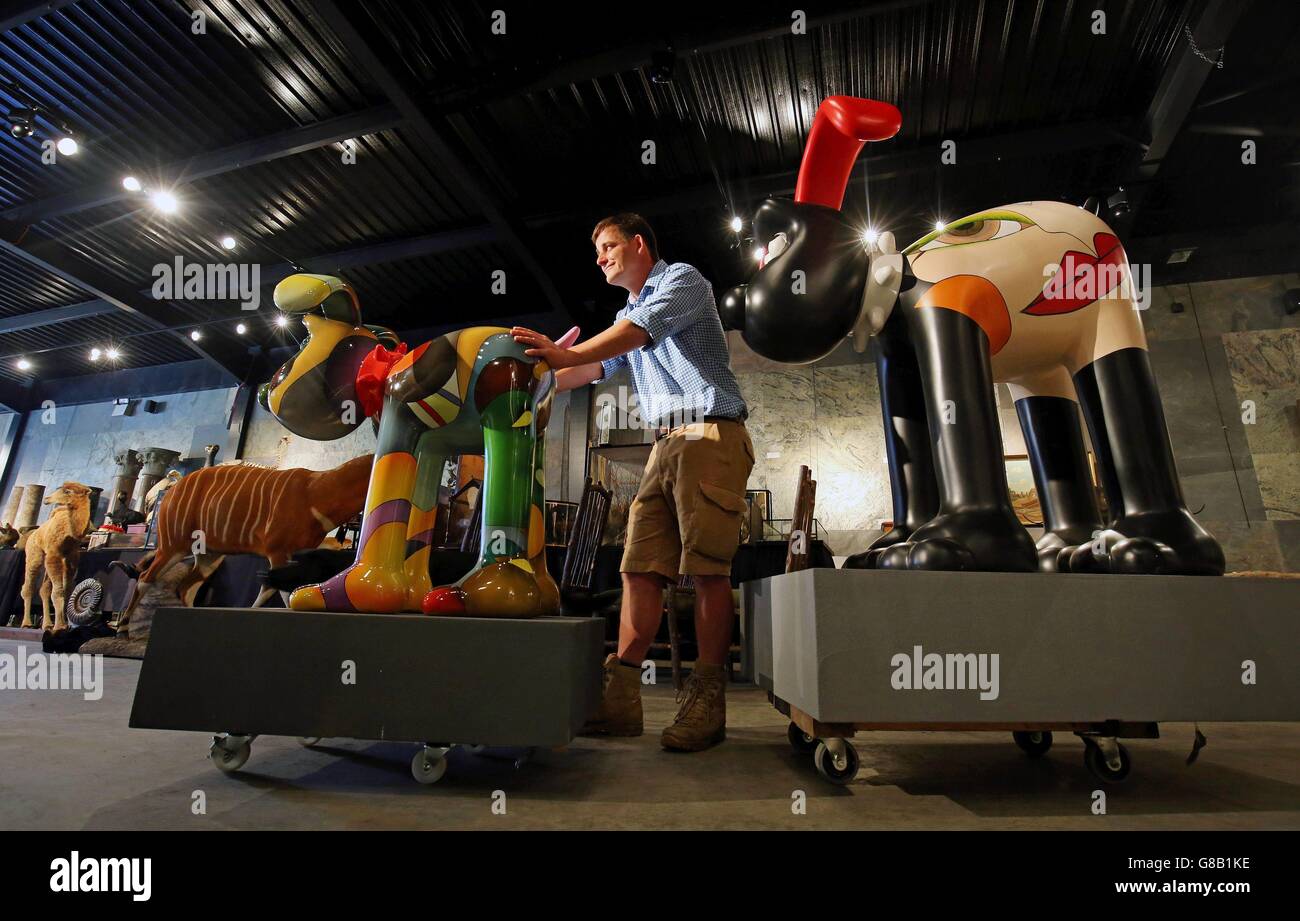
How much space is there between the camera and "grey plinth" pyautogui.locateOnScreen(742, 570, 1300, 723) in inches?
34.1

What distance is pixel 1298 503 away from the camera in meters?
4.73

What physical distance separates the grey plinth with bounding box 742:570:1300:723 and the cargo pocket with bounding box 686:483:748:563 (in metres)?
0.47

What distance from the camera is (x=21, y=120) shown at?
4188 mm

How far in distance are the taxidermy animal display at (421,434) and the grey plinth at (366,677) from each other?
0.11 meters

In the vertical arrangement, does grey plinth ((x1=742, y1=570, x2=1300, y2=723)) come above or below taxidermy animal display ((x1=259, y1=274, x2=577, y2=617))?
below

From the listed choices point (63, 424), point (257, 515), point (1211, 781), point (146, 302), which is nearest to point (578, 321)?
point (257, 515)

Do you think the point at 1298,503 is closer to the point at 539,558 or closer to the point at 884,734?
the point at 884,734

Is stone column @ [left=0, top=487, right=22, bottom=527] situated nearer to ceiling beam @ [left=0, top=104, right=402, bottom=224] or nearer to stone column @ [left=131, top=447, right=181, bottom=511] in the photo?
stone column @ [left=131, top=447, right=181, bottom=511]

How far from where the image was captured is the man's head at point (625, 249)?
1.55m

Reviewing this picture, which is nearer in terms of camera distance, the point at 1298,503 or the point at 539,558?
the point at 539,558

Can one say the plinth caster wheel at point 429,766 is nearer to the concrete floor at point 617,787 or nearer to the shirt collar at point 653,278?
the concrete floor at point 617,787

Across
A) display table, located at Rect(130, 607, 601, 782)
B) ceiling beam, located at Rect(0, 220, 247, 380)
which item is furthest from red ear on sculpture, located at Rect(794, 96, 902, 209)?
ceiling beam, located at Rect(0, 220, 247, 380)

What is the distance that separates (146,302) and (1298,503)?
11.1 m
